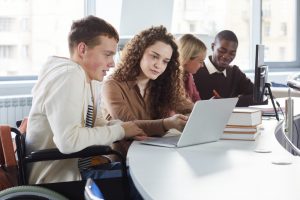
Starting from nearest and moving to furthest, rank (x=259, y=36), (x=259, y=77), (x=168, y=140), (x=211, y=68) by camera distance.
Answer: (x=168, y=140) → (x=259, y=77) → (x=211, y=68) → (x=259, y=36)

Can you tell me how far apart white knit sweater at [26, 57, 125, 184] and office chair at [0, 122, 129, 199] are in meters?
0.04

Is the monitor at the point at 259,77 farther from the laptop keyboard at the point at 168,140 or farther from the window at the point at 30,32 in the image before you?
the window at the point at 30,32

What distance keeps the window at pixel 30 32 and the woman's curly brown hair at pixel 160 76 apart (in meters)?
2.34

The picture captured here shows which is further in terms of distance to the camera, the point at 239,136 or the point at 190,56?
the point at 190,56

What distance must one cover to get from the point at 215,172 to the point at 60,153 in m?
0.61

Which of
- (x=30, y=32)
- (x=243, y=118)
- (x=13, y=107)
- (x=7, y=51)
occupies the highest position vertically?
(x=30, y=32)

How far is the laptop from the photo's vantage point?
1.94 m

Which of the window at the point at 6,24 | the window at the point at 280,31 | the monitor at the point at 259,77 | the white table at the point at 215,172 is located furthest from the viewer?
the window at the point at 280,31

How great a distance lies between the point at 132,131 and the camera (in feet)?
6.95

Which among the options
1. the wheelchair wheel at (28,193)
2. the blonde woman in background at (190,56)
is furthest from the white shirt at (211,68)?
the wheelchair wheel at (28,193)

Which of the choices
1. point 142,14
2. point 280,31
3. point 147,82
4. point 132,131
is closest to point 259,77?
point 147,82

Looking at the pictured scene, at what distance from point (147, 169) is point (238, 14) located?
4.89 m

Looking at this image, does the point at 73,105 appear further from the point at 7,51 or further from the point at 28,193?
the point at 7,51

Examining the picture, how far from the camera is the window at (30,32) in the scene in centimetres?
486
